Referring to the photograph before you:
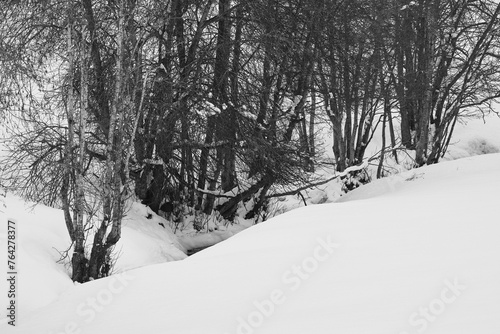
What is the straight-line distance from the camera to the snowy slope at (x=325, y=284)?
11.9 feet

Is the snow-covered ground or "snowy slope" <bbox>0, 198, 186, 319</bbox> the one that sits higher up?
the snow-covered ground

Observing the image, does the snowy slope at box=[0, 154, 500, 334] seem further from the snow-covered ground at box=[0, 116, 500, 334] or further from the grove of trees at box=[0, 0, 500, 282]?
the grove of trees at box=[0, 0, 500, 282]

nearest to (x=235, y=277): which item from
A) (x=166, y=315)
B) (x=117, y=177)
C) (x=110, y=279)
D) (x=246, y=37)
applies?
(x=166, y=315)

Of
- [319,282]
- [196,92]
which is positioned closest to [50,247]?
[196,92]

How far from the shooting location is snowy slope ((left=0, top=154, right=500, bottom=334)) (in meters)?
→ 3.62

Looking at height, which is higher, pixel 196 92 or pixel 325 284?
pixel 196 92

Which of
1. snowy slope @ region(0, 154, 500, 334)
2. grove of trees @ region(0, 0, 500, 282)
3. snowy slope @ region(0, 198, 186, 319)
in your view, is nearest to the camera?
snowy slope @ region(0, 154, 500, 334)

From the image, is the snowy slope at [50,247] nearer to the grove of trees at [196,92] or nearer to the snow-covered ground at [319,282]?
the snow-covered ground at [319,282]

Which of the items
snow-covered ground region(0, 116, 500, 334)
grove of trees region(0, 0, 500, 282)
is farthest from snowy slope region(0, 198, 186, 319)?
grove of trees region(0, 0, 500, 282)

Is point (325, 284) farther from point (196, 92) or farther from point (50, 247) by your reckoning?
point (196, 92)

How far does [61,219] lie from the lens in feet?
30.4

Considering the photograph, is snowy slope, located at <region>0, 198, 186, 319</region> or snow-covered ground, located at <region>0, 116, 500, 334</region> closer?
snow-covered ground, located at <region>0, 116, 500, 334</region>

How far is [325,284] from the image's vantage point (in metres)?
4.18

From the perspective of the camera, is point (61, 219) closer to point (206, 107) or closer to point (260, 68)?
point (206, 107)
